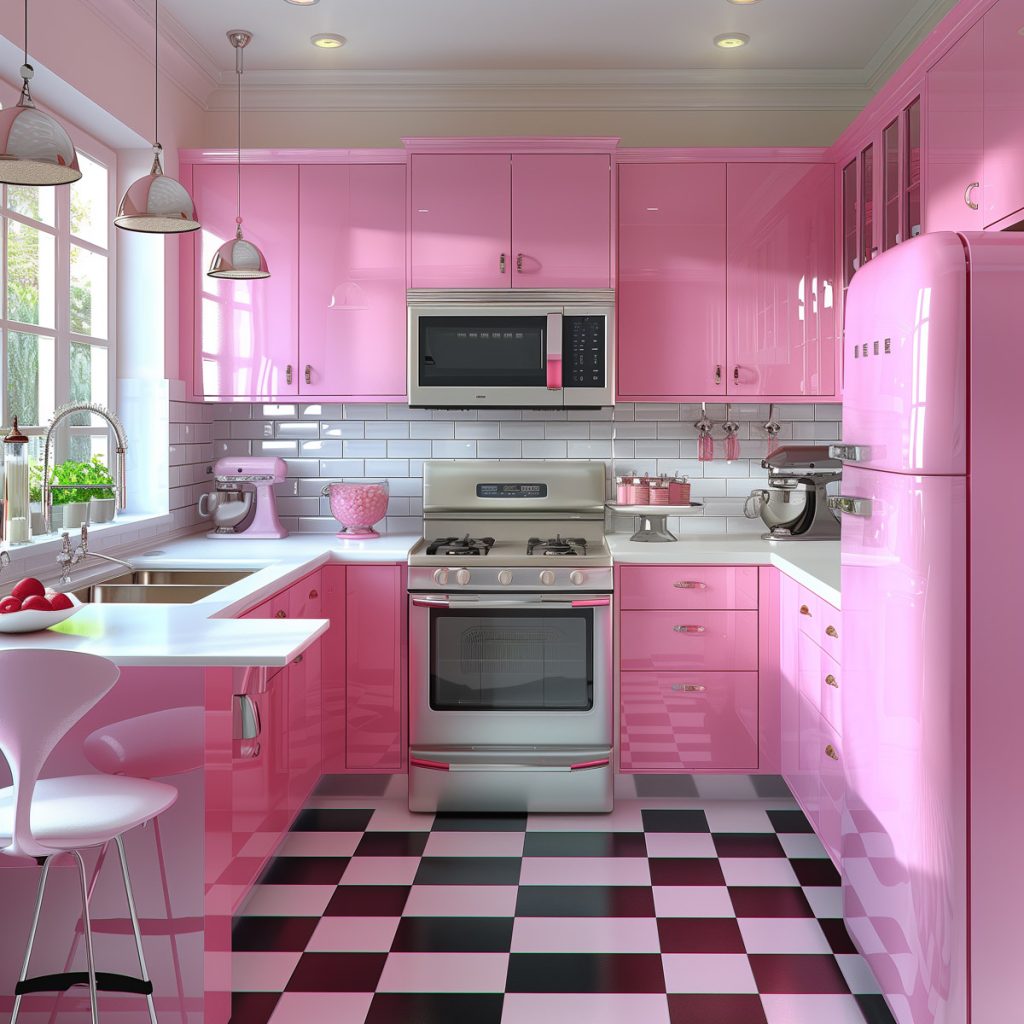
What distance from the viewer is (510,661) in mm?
3521

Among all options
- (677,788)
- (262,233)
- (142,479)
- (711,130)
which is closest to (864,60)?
(711,130)

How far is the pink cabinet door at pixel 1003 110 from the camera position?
2191mm

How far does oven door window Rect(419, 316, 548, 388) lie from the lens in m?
3.76

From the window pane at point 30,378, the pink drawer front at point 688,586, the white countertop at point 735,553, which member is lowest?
the pink drawer front at point 688,586

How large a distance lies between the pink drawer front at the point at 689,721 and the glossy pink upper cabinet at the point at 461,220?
1.58 meters

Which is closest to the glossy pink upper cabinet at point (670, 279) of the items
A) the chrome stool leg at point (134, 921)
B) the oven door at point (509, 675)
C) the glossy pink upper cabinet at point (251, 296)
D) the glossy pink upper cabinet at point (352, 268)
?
the glossy pink upper cabinet at point (352, 268)

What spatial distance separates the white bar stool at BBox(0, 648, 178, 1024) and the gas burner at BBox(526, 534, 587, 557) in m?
1.99

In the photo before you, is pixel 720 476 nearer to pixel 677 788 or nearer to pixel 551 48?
pixel 677 788

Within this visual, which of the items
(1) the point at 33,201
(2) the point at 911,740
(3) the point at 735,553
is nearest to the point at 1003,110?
(2) the point at 911,740

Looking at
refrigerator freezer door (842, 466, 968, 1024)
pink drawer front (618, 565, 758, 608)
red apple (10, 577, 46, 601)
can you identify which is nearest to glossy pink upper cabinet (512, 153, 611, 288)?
pink drawer front (618, 565, 758, 608)

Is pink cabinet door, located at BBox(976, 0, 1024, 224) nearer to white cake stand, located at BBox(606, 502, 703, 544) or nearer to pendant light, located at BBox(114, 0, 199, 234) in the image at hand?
white cake stand, located at BBox(606, 502, 703, 544)

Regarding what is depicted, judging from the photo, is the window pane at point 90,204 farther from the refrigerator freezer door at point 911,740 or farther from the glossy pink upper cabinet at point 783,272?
the refrigerator freezer door at point 911,740

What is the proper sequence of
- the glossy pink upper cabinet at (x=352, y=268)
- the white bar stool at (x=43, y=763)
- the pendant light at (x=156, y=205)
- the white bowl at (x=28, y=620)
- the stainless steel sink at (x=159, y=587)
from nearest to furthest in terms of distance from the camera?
the white bar stool at (x=43, y=763)
the white bowl at (x=28, y=620)
the pendant light at (x=156, y=205)
the stainless steel sink at (x=159, y=587)
the glossy pink upper cabinet at (x=352, y=268)

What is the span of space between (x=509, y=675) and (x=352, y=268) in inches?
64.7
